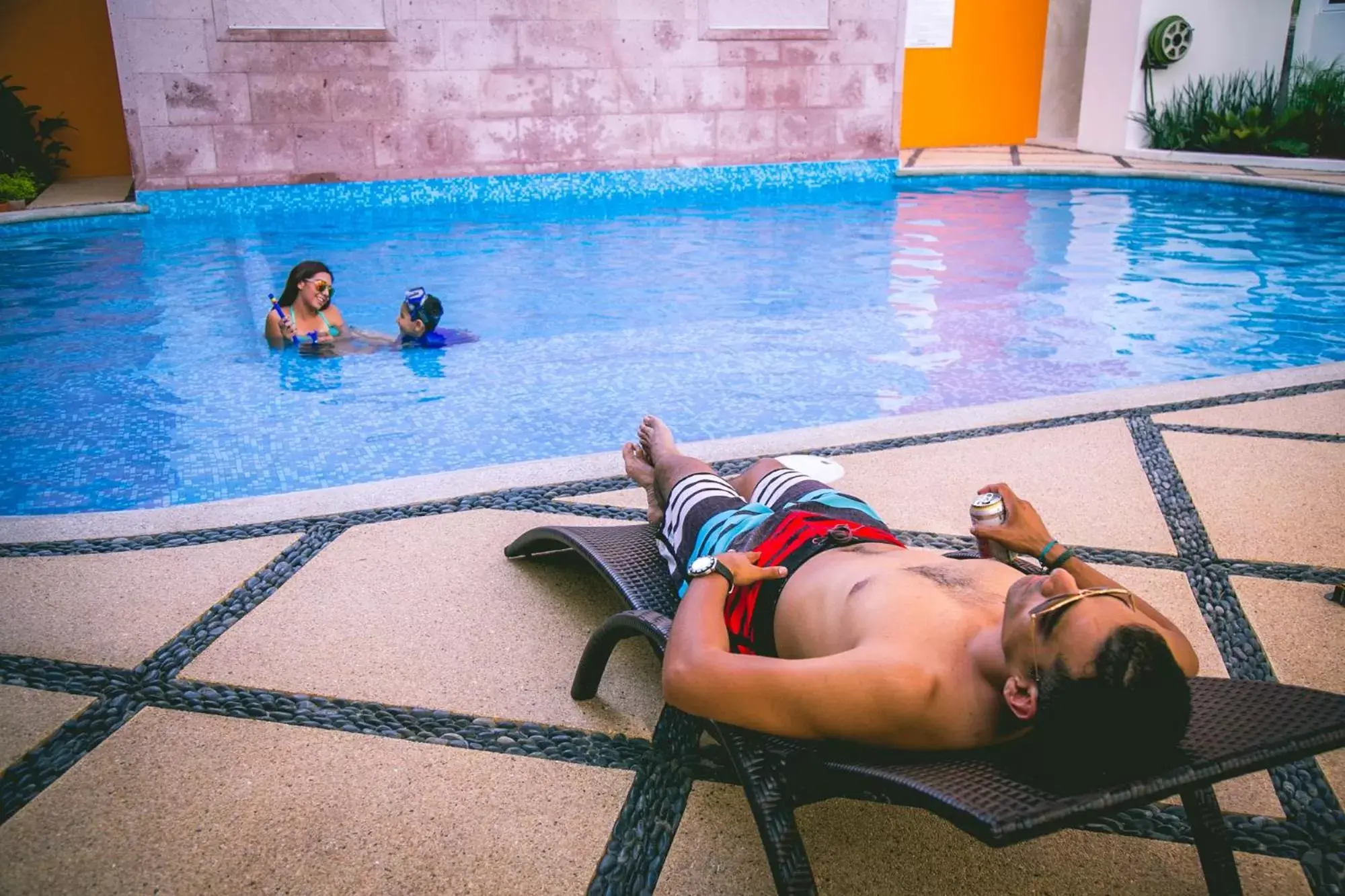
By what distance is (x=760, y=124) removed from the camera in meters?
13.3

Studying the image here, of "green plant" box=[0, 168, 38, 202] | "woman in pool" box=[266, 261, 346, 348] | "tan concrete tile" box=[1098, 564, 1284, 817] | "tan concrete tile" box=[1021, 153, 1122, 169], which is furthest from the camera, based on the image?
"tan concrete tile" box=[1021, 153, 1122, 169]

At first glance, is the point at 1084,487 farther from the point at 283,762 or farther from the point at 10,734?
the point at 10,734

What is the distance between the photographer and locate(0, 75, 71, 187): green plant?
1118 centimetres

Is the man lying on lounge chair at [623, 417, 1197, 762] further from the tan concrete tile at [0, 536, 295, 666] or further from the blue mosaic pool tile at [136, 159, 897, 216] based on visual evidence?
the blue mosaic pool tile at [136, 159, 897, 216]

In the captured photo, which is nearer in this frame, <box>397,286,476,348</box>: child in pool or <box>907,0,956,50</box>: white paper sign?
<box>397,286,476,348</box>: child in pool

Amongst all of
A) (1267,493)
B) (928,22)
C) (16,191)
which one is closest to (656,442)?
(1267,493)

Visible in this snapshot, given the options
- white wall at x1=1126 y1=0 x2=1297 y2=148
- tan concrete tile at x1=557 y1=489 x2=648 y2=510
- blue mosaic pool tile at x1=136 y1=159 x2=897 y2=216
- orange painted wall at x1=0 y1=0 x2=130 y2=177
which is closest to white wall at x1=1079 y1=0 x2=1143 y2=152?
white wall at x1=1126 y1=0 x2=1297 y2=148

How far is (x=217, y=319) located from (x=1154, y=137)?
42.3 feet

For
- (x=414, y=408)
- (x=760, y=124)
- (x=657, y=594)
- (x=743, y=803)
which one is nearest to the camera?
(x=743, y=803)

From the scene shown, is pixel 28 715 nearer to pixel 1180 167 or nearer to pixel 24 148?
pixel 24 148

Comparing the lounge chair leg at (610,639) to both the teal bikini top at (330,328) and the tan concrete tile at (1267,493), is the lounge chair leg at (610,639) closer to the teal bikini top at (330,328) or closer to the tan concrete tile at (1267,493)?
the tan concrete tile at (1267,493)

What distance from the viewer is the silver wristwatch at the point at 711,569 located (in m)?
1.98

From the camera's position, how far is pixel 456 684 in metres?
2.31

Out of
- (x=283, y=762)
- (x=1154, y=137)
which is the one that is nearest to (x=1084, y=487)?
(x=283, y=762)
